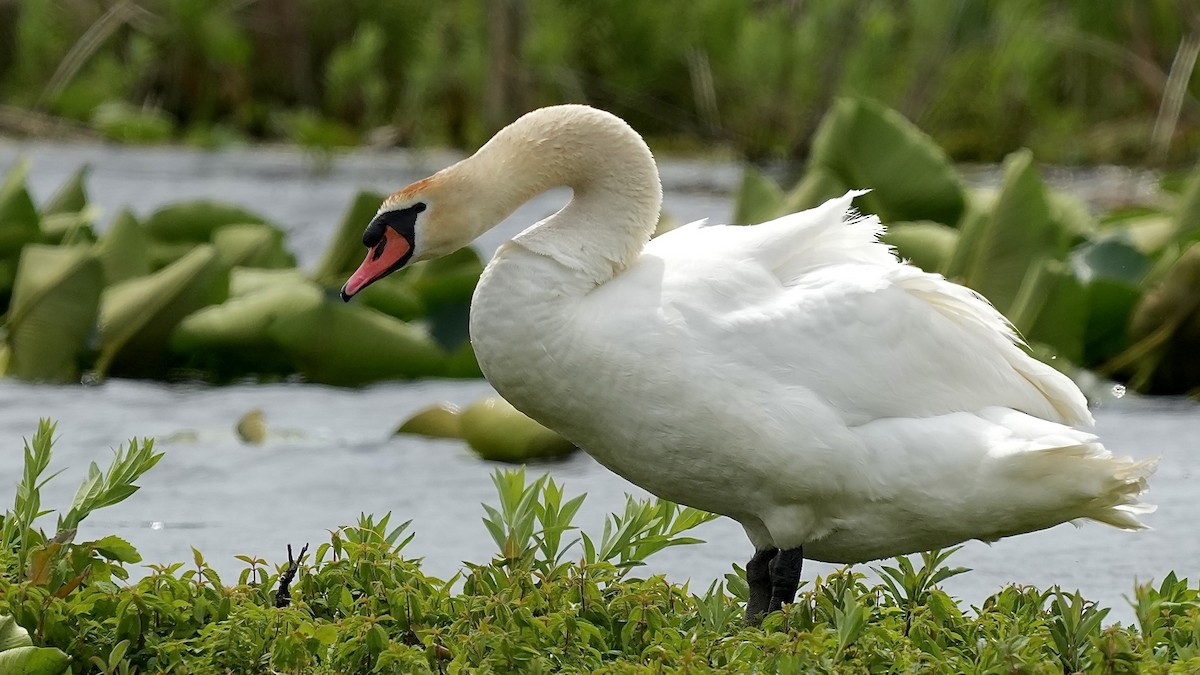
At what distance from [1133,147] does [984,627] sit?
12.1 metres

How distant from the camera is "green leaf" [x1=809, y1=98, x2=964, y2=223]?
287 inches

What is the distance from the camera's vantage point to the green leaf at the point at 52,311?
678cm

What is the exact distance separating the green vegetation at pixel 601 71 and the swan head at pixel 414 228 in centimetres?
917

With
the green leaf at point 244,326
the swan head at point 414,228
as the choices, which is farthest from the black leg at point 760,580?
the green leaf at point 244,326

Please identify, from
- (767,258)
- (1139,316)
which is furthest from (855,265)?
(1139,316)

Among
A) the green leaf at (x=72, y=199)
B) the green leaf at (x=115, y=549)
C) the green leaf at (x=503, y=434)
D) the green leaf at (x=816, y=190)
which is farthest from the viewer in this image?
the green leaf at (x=72, y=199)

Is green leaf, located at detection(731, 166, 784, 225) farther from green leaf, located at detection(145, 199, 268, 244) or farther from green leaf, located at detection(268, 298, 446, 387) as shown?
green leaf, located at detection(145, 199, 268, 244)

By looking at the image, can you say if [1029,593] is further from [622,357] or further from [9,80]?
[9,80]

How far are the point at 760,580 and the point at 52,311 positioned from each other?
405 centimetres

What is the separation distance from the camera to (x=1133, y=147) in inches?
575

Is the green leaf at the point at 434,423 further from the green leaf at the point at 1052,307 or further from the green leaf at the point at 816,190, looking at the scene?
the green leaf at the point at 1052,307

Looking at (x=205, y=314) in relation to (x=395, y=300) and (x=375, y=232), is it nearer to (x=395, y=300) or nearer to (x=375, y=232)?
(x=395, y=300)

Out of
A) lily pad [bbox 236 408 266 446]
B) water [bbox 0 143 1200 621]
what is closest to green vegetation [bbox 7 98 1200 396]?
water [bbox 0 143 1200 621]

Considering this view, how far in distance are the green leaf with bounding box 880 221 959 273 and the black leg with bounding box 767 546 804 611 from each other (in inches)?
142
